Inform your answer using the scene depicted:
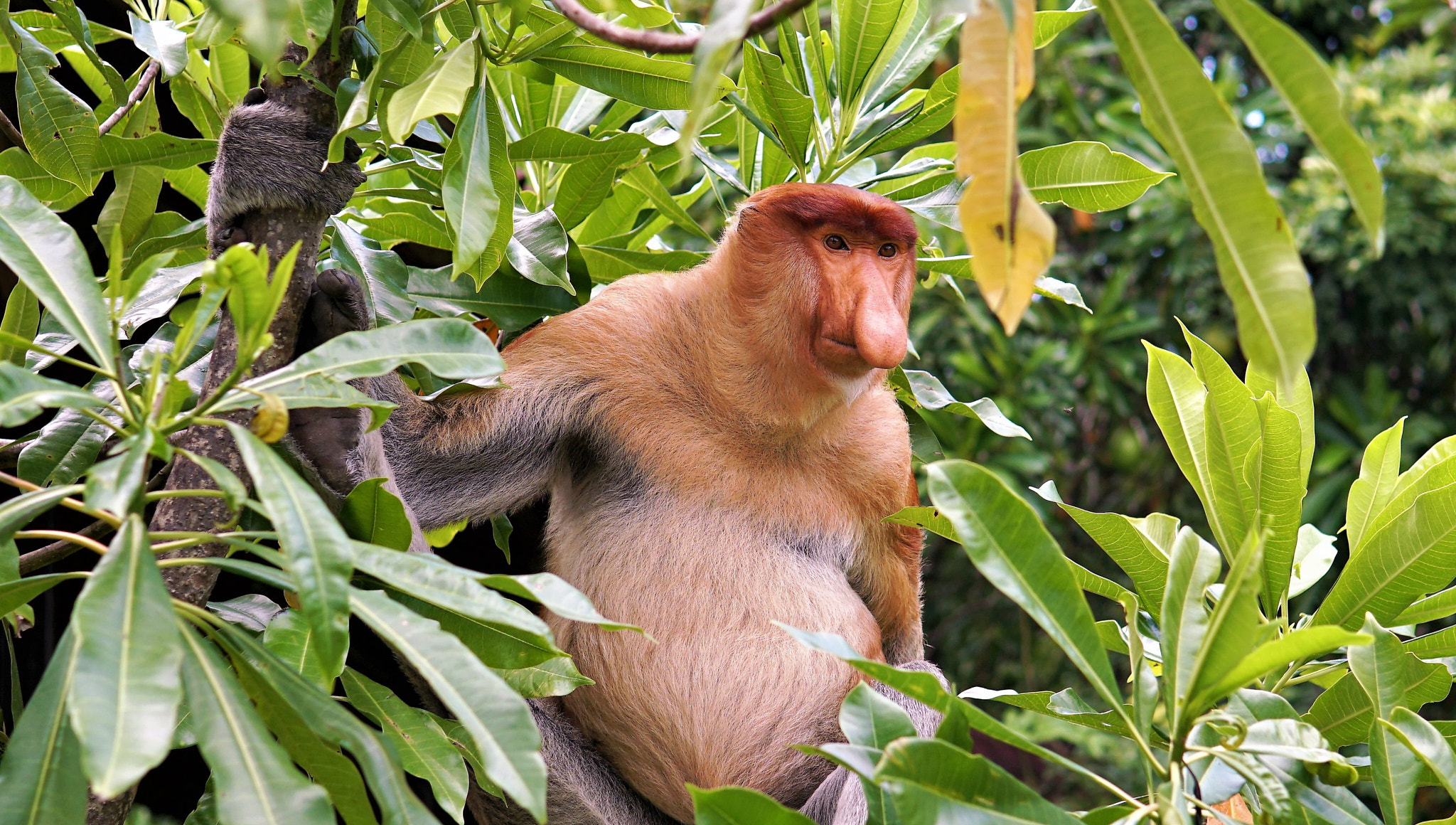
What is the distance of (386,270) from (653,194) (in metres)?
0.53

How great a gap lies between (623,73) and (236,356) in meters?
0.62

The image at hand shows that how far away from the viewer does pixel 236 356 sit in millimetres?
1272

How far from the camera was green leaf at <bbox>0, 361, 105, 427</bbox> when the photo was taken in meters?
0.92

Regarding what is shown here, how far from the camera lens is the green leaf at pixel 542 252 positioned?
1687 millimetres

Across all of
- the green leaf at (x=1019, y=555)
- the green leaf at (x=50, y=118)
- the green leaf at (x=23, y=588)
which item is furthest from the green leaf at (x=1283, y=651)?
the green leaf at (x=50, y=118)

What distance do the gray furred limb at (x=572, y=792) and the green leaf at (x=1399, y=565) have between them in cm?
104

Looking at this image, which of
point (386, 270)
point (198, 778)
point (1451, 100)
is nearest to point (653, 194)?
point (386, 270)

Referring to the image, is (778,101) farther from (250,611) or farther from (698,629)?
(250,611)

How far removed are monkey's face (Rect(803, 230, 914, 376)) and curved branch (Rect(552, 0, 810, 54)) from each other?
35.5 inches

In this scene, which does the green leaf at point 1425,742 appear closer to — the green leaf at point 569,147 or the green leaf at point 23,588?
the green leaf at point 569,147

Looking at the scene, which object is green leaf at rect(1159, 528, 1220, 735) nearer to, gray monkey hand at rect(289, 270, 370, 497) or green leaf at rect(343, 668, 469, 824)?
green leaf at rect(343, 668, 469, 824)

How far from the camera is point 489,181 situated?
1.32 metres

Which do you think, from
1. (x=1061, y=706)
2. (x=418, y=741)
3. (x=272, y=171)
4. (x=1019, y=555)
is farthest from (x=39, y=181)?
(x=1061, y=706)

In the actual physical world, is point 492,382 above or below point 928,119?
below
